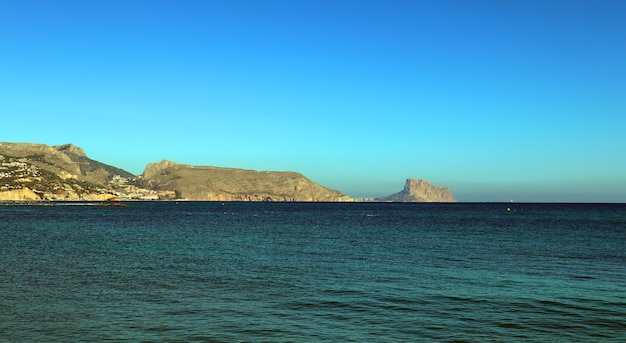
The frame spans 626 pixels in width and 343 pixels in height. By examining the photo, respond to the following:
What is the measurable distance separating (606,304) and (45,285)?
34262 mm

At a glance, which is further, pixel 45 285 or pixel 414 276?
pixel 414 276

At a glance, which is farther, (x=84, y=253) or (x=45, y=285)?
(x=84, y=253)

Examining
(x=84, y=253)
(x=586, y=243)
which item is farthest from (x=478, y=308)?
(x=586, y=243)

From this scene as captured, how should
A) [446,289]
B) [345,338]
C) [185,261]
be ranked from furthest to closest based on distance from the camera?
[185,261]
[446,289]
[345,338]

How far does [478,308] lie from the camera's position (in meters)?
27.8

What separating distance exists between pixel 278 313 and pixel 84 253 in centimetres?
3417

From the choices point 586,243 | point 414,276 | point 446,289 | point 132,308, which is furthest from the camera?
point 586,243

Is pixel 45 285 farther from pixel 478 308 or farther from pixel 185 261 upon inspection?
pixel 478 308

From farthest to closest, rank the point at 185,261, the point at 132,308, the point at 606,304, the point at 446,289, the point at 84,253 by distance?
1. the point at 84,253
2. the point at 185,261
3. the point at 446,289
4. the point at 606,304
5. the point at 132,308

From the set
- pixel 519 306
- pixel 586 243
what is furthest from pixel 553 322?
pixel 586 243

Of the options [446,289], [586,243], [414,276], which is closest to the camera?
[446,289]

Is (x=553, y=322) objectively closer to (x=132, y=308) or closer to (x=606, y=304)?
(x=606, y=304)

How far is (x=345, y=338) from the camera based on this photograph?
71.7ft

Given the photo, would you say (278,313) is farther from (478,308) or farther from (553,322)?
(553,322)
